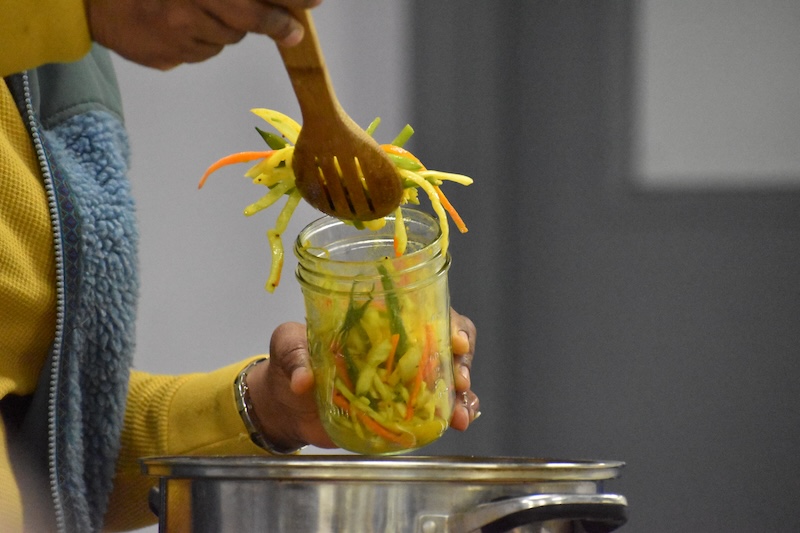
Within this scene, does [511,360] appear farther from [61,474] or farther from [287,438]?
[61,474]

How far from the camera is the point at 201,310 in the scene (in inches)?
42.0

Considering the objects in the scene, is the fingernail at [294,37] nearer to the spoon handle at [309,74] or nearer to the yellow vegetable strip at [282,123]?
the spoon handle at [309,74]

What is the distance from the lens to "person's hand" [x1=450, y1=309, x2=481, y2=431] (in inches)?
23.7

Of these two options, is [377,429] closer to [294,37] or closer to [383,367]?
[383,367]

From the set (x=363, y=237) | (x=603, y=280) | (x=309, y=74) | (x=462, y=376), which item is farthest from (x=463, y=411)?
(x=603, y=280)

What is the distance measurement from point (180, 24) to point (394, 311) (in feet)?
0.69

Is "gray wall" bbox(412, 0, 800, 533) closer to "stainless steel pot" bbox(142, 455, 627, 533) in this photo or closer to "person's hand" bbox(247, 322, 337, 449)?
"person's hand" bbox(247, 322, 337, 449)

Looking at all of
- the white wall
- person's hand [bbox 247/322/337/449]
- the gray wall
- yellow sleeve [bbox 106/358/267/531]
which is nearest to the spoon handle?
person's hand [bbox 247/322/337/449]

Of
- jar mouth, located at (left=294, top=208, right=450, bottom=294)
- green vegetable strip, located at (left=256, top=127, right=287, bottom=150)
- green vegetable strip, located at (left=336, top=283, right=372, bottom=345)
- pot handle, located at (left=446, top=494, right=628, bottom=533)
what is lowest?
pot handle, located at (left=446, top=494, right=628, bottom=533)

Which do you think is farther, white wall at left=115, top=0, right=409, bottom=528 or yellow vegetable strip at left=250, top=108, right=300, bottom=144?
white wall at left=115, top=0, right=409, bottom=528

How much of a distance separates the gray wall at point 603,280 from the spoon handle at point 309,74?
1166 millimetres

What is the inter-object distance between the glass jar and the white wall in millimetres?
493

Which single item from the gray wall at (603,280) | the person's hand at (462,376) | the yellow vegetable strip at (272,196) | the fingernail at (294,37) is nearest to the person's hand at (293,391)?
the person's hand at (462,376)

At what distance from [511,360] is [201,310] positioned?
84 cm
